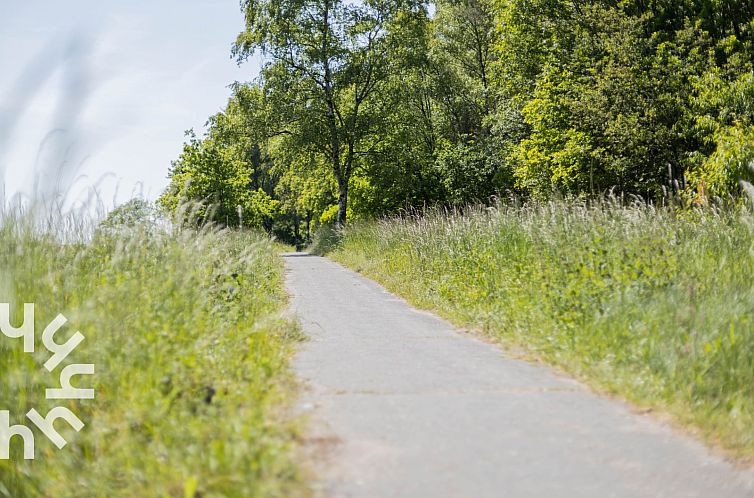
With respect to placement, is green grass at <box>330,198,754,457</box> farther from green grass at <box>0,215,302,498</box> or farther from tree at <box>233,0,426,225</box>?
tree at <box>233,0,426,225</box>

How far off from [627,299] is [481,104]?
114ft

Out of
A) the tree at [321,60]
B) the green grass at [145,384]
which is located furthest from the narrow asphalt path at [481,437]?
the tree at [321,60]

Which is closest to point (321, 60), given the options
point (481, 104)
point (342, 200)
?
point (342, 200)

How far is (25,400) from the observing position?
14.9 feet

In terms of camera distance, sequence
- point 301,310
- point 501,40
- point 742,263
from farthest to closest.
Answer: point 501,40
point 301,310
point 742,263

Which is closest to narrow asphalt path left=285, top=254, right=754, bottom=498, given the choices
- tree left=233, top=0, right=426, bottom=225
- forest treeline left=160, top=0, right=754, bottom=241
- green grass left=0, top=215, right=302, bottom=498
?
green grass left=0, top=215, right=302, bottom=498

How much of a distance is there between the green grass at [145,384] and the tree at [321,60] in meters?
26.9

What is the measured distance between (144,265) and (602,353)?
426 cm

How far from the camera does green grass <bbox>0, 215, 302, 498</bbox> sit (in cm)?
351

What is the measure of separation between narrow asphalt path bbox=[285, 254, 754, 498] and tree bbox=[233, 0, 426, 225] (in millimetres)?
27549

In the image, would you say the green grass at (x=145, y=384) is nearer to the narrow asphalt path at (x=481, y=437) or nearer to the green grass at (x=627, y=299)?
the narrow asphalt path at (x=481, y=437)

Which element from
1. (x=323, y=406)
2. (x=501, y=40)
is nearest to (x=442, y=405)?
(x=323, y=406)

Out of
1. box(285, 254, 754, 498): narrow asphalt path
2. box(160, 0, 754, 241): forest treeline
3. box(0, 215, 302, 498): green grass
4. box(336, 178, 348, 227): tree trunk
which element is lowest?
box(285, 254, 754, 498): narrow asphalt path

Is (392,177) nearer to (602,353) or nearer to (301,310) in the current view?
(301,310)
